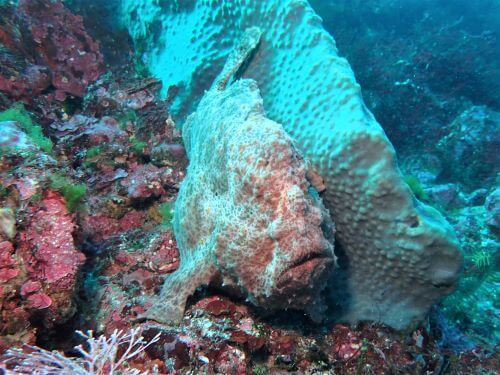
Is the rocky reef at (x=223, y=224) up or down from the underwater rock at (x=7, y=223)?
up

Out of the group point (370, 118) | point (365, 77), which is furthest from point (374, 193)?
point (365, 77)

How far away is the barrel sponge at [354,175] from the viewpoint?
3164 millimetres

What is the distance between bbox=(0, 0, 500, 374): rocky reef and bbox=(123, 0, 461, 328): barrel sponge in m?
0.02

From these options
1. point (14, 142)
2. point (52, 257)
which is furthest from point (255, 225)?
point (14, 142)

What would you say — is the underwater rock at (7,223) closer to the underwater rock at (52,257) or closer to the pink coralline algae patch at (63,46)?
the underwater rock at (52,257)

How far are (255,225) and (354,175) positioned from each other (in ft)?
4.30

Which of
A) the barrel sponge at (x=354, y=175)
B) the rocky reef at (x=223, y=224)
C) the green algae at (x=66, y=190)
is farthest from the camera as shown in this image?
the barrel sponge at (x=354, y=175)

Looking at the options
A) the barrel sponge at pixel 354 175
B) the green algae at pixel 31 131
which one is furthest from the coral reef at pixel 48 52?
the barrel sponge at pixel 354 175

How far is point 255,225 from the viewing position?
254 centimetres

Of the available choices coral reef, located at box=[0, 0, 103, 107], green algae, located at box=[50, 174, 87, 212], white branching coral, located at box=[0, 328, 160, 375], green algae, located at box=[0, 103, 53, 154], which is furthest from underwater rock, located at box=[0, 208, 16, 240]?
Answer: coral reef, located at box=[0, 0, 103, 107]

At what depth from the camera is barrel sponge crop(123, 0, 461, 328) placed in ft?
10.4

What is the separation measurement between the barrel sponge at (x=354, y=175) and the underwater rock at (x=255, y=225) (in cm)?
71

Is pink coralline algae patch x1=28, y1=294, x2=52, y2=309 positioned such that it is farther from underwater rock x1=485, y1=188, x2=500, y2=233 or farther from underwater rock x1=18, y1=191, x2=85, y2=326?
underwater rock x1=485, y1=188, x2=500, y2=233

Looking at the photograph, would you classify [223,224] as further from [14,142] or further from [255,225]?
[14,142]
